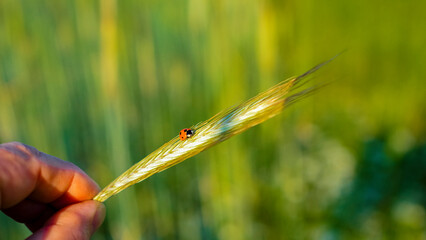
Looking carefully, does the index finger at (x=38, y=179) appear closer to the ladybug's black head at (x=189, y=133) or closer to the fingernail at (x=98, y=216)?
the fingernail at (x=98, y=216)

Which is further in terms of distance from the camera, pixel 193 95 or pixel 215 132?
pixel 193 95

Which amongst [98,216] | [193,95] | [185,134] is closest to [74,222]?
[98,216]

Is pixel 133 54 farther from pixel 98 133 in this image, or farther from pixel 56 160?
pixel 56 160

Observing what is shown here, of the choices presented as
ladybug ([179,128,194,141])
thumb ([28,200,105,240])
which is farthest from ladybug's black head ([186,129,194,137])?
thumb ([28,200,105,240])

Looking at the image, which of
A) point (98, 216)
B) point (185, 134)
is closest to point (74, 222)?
point (98, 216)

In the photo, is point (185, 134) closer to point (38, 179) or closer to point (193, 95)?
point (38, 179)

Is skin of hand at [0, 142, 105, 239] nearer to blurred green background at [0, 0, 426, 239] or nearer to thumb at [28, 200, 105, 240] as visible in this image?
thumb at [28, 200, 105, 240]

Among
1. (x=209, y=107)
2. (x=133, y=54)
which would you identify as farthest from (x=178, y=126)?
(x=133, y=54)
